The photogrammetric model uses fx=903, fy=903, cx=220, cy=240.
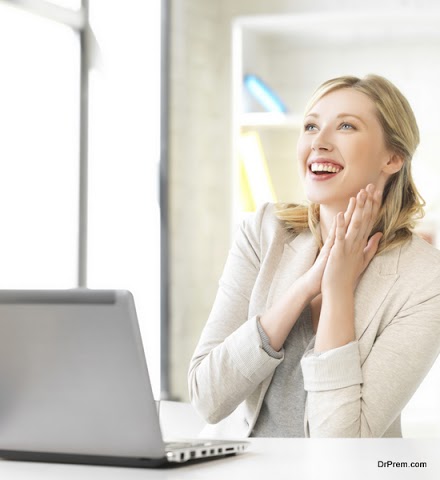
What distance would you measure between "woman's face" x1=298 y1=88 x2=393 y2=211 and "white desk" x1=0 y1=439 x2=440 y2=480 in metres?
0.81

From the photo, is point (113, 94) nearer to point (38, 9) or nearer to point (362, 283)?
point (38, 9)

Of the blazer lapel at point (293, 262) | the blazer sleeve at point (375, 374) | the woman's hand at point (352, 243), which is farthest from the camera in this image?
the blazer lapel at point (293, 262)

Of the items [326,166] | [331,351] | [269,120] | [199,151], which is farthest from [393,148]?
[199,151]

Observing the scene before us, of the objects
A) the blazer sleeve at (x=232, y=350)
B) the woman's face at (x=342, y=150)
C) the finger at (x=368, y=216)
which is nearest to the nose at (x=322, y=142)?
the woman's face at (x=342, y=150)

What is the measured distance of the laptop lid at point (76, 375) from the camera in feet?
3.21

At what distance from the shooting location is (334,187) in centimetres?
191

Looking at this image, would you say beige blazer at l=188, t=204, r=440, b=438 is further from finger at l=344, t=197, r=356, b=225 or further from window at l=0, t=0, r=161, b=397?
window at l=0, t=0, r=161, b=397

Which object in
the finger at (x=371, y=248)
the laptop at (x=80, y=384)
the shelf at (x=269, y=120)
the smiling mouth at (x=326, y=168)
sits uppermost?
the shelf at (x=269, y=120)

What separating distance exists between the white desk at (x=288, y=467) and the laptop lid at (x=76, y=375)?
0.10 feet

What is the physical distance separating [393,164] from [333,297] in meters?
0.38

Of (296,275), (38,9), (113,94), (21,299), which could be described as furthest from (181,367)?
(21,299)

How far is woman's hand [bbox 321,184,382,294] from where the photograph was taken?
70.2 inches

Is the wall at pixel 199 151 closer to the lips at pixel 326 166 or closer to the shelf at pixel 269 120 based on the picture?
the shelf at pixel 269 120

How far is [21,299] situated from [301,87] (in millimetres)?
3348
